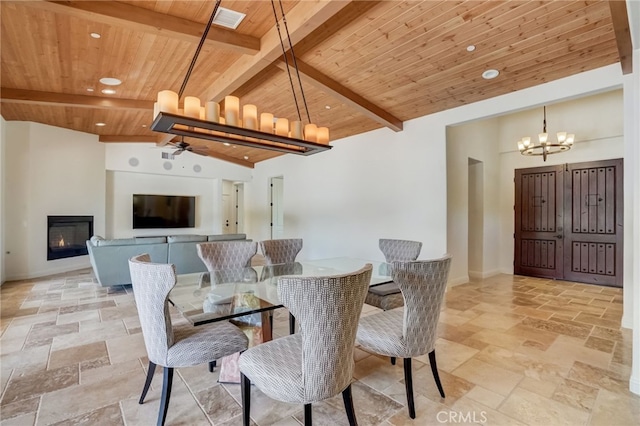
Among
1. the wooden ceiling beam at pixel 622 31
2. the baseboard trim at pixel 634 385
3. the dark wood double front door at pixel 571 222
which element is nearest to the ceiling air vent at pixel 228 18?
the wooden ceiling beam at pixel 622 31

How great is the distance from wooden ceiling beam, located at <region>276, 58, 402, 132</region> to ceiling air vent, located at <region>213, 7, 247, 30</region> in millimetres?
712

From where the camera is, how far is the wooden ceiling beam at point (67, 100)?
436 cm

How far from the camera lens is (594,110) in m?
5.37

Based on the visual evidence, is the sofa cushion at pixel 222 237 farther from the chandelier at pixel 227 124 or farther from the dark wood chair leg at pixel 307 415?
the dark wood chair leg at pixel 307 415

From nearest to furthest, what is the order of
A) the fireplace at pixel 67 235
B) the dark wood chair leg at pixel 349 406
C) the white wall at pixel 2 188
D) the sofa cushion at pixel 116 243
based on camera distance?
the dark wood chair leg at pixel 349 406
the sofa cushion at pixel 116 243
the white wall at pixel 2 188
the fireplace at pixel 67 235

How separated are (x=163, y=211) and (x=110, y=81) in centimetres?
475

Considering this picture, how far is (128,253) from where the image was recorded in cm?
475

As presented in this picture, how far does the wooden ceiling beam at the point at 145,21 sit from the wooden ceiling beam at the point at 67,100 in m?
2.49

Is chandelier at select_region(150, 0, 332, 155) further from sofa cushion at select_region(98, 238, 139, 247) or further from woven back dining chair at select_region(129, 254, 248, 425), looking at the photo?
sofa cushion at select_region(98, 238, 139, 247)

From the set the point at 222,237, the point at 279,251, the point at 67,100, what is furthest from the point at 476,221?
the point at 67,100

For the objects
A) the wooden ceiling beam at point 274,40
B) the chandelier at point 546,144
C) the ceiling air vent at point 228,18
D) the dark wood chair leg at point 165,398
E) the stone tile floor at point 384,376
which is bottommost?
the stone tile floor at point 384,376

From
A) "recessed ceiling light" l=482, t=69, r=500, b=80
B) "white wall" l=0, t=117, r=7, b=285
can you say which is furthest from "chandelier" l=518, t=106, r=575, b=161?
"white wall" l=0, t=117, r=7, b=285

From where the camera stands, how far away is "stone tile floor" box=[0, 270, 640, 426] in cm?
192

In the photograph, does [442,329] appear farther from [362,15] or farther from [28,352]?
[28,352]
